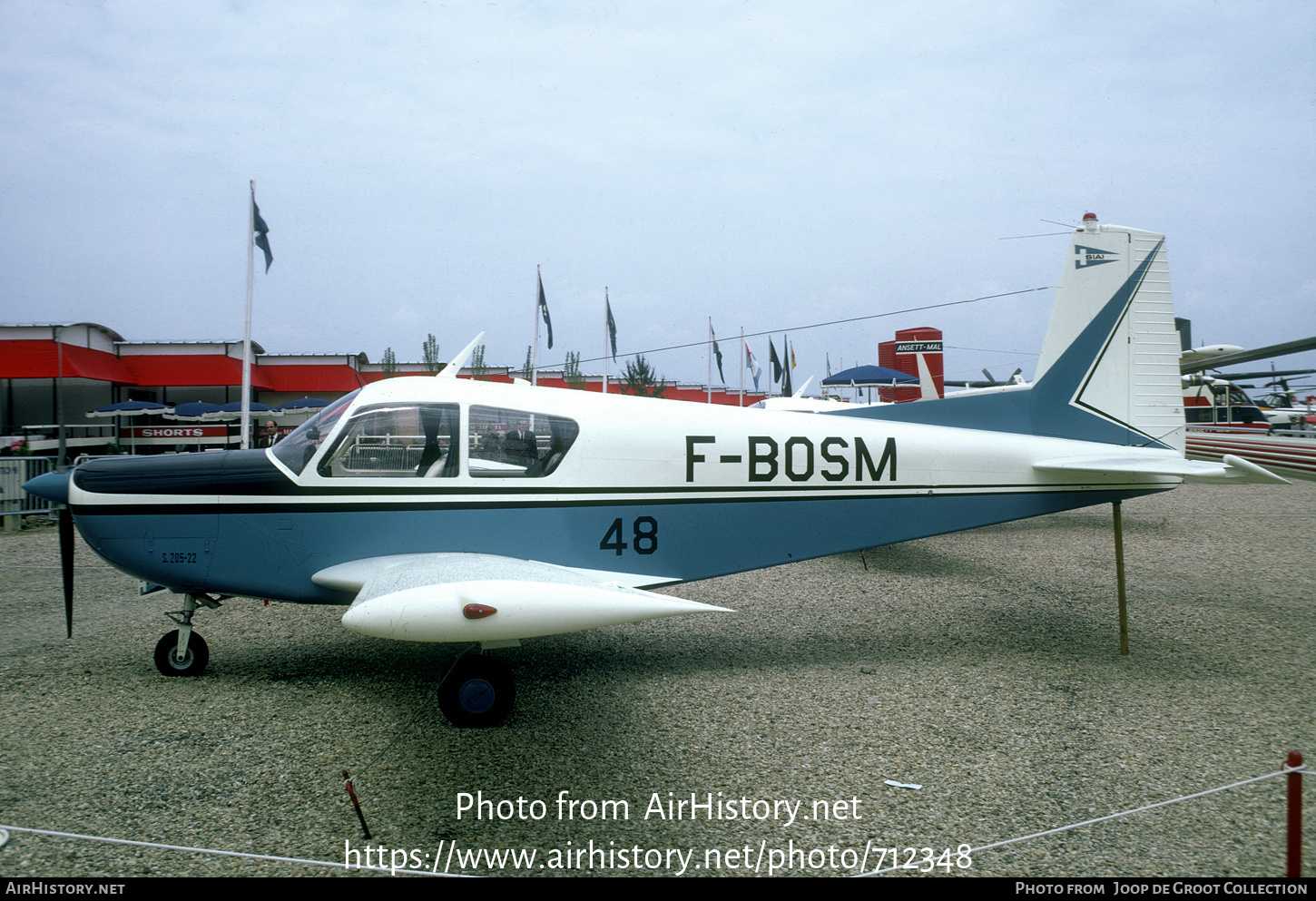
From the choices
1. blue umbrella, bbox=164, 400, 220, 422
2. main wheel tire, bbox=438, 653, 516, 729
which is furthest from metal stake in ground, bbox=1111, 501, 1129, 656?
blue umbrella, bbox=164, 400, 220, 422

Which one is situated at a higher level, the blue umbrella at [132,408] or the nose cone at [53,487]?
the blue umbrella at [132,408]

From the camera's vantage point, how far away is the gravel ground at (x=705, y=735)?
2.99m

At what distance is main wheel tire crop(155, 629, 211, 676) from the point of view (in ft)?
16.0

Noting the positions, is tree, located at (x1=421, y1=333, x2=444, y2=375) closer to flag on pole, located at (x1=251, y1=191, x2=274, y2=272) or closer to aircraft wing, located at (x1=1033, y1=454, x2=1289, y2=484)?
flag on pole, located at (x1=251, y1=191, x2=274, y2=272)

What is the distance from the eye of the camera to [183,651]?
4.86m

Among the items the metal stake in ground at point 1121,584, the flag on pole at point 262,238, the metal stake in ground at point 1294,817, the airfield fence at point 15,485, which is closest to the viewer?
the metal stake in ground at point 1294,817

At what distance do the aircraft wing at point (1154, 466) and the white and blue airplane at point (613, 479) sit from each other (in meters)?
0.03

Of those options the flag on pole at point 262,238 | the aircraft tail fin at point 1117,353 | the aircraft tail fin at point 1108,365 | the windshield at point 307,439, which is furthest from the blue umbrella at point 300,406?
the aircraft tail fin at point 1117,353

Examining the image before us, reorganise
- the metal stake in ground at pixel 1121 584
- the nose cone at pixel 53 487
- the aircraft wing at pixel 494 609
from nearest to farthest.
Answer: the aircraft wing at pixel 494 609 → the nose cone at pixel 53 487 → the metal stake in ground at pixel 1121 584

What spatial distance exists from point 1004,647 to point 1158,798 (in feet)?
7.92

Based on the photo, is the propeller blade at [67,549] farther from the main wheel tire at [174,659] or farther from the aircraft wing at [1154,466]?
the aircraft wing at [1154,466]

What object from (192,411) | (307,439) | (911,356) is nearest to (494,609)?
(307,439)

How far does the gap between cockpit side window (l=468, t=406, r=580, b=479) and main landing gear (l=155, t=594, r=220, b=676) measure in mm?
2154

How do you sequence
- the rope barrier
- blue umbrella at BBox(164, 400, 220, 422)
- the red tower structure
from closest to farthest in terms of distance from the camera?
the rope barrier, blue umbrella at BBox(164, 400, 220, 422), the red tower structure
